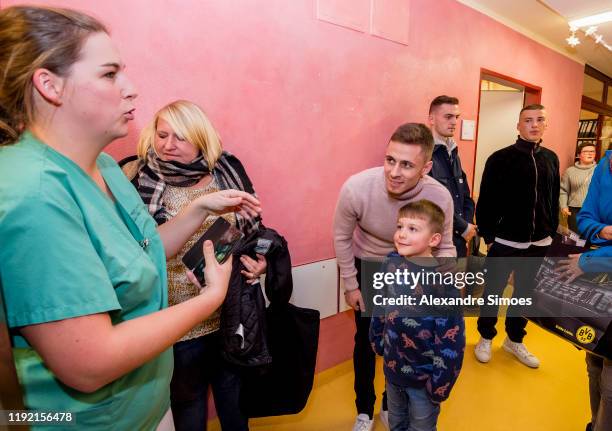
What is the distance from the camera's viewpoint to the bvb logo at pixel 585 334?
1.29m

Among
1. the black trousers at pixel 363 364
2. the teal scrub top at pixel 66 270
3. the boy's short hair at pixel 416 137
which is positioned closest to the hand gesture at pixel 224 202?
the teal scrub top at pixel 66 270

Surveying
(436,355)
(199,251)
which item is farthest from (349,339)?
(199,251)

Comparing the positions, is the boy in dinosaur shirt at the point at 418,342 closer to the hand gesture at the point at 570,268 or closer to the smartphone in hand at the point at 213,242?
the hand gesture at the point at 570,268

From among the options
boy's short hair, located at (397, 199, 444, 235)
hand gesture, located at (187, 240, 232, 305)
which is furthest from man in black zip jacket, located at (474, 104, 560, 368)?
A: hand gesture, located at (187, 240, 232, 305)

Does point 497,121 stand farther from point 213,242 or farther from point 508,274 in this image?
point 213,242

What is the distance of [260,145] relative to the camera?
183 cm

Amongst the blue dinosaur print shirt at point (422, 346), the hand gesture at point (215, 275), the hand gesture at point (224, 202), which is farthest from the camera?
the blue dinosaur print shirt at point (422, 346)

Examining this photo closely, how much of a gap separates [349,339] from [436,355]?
1.23 metres

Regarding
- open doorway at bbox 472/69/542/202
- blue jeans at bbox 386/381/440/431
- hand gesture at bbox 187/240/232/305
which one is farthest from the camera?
open doorway at bbox 472/69/542/202

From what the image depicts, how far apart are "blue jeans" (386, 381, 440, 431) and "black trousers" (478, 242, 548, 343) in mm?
1355

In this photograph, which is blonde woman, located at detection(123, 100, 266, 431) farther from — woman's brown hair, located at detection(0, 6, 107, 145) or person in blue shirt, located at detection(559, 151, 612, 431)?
person in blue shirt, located at detection(559, 151, 612, 431)

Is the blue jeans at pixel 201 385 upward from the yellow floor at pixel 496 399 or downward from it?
upward

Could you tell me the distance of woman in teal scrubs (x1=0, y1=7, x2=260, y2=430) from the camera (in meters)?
0.54

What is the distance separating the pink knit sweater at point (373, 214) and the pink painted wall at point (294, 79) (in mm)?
379
